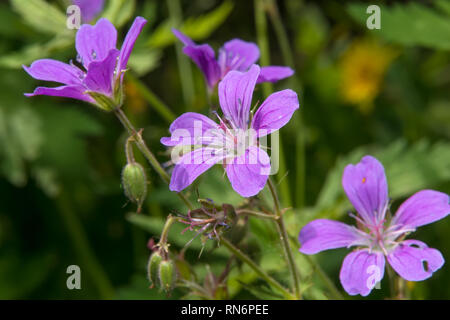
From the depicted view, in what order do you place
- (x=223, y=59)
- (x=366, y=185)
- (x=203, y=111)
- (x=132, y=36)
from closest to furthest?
(x=132, y=36)
(x=366, y=185)
(x=223, y=59)
(x=203, y=111)

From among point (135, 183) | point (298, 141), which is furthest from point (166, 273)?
point (298, 141)

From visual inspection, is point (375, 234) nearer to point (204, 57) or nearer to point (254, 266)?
point (254, 266)

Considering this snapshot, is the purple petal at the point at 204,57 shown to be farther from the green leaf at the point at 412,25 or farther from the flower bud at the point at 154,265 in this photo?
the green leaf at the point at 412,25

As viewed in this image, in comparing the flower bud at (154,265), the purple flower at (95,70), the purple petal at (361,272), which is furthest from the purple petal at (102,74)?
the purple petal at (361,272)

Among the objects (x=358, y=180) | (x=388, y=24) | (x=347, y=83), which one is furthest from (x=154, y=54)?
(x=347, y=83)

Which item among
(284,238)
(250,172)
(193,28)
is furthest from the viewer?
(193,28)

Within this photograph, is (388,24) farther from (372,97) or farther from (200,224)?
(200,224)
